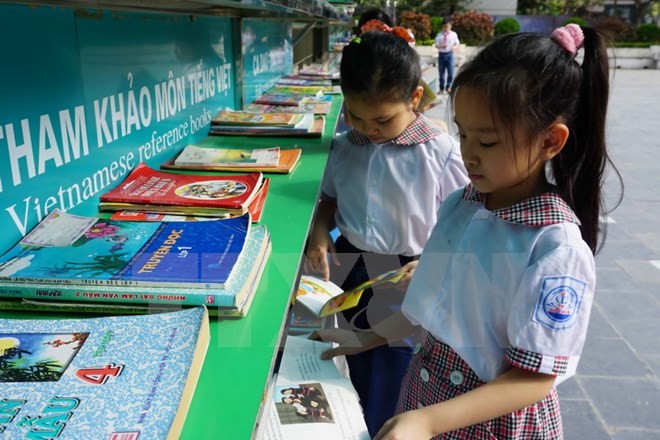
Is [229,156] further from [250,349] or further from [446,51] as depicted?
[446,51]

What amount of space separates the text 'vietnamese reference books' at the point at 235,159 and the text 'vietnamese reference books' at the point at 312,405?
535 millimetres

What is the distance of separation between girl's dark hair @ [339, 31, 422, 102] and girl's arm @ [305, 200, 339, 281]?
0.36 meters

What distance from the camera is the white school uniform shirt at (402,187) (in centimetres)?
152

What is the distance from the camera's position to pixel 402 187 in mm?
1532

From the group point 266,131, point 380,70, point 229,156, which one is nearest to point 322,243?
point 229,156

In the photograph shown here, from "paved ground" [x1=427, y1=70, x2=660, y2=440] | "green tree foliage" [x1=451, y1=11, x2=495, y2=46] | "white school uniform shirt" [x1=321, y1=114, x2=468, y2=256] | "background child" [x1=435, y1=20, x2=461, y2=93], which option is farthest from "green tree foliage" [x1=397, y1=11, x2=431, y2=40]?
"white school uniform shirt" [x1=321, y1=114, x2=468, y2=256]

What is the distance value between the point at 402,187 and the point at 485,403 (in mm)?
772

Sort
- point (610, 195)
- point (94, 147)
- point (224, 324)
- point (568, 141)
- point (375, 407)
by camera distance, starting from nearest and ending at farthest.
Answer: point (224, 324) < point (568, 141) < point (94, 147) < point (375, 407) < point (610, 195)

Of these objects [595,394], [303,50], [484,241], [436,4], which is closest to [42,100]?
[484,241]

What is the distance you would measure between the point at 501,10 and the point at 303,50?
25.7 metres

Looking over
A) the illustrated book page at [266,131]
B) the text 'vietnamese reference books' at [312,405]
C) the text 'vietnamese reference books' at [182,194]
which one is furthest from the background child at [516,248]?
the illustrated book page at [266,131]

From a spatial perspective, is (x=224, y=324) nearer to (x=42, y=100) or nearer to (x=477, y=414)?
(x=477, y=414)

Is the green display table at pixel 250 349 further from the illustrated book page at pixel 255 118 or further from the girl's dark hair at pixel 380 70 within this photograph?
the illustrated book page at pixel 255 118

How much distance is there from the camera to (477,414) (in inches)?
33.5
